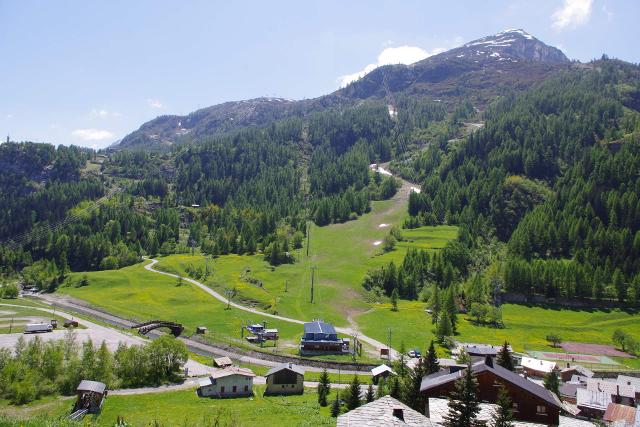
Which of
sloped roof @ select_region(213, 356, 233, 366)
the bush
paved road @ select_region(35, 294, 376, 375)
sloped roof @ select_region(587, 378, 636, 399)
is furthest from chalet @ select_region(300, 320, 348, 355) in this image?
the bush

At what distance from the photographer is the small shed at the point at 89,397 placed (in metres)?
62.3

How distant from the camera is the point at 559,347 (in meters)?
111

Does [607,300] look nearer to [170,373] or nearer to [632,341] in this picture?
[632,341]

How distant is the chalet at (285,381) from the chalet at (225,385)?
340 centimetres

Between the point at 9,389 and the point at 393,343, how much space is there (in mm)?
70825

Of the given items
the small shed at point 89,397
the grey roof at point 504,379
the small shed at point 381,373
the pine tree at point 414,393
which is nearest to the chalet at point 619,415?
the grey roof at point 504,379

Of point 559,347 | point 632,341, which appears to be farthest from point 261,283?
point 632,341

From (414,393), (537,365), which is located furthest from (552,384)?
(414,393)

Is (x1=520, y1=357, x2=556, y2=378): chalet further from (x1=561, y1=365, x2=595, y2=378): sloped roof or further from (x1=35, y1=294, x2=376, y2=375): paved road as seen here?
(x1=35, y1=294, x2=376, y2=375): paved road

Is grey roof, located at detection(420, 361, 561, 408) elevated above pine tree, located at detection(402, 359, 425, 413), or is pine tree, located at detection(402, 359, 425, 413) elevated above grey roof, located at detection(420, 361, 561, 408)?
grey roof, located at detection(420, 361, 561, 408)

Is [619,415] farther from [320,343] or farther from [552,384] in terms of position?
[320,343]

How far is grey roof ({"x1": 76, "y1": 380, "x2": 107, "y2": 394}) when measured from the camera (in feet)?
208

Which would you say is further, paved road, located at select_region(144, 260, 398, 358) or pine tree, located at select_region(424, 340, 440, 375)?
paved road, located at select_region(144, 260, 398, 358)

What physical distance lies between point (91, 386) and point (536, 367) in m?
74.6
